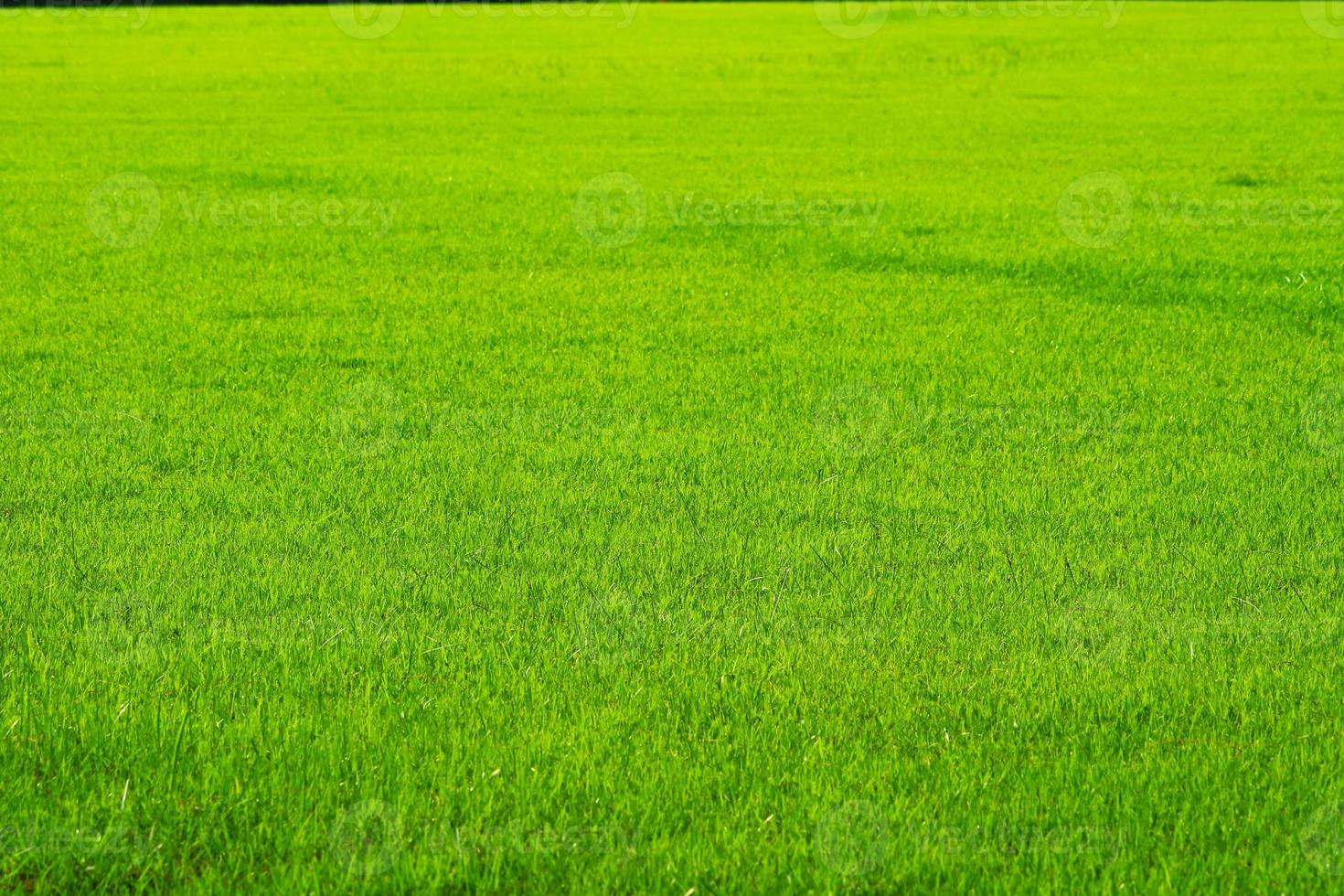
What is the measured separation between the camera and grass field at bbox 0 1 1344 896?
4.75 metres

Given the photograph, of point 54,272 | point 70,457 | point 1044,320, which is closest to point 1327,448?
point 1044,320

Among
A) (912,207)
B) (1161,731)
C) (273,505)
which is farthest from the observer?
(912,207)

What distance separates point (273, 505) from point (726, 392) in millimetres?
3724

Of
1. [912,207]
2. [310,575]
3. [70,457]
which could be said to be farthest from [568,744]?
[912,207]

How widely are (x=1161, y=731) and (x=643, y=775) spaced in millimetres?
2021

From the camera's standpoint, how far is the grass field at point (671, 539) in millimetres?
4746

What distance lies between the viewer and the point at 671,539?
7.26m

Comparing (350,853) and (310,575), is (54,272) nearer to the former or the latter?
(310,575)

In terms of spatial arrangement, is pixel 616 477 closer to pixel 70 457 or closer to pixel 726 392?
pixel 726 392

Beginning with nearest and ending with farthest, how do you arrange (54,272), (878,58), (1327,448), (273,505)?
(273,505)
(1327,448)
(54,272)
(878,58)

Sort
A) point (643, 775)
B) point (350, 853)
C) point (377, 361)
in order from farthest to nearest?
point (377, 361) < point (643, 775) < point (350, 853)

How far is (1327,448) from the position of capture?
8875mm

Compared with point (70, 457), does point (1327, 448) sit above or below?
below

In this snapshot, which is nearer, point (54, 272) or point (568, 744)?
point (568, 744)
